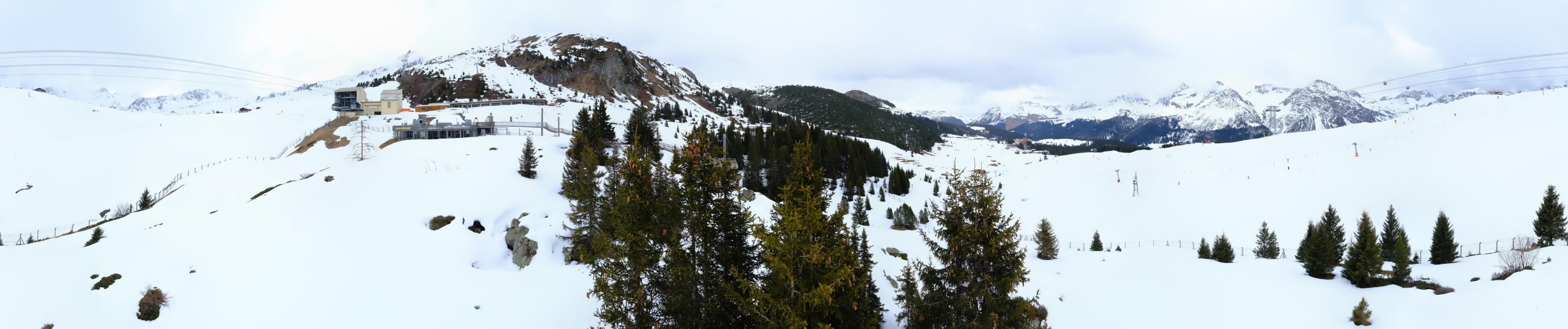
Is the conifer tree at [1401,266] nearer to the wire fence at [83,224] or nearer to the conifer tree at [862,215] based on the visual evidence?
the conifer tree at [862,215]

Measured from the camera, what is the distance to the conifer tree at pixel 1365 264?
24.3 metres

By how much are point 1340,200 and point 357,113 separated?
134 meters

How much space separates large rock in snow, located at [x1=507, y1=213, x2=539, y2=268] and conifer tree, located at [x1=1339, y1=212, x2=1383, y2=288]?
122 ft

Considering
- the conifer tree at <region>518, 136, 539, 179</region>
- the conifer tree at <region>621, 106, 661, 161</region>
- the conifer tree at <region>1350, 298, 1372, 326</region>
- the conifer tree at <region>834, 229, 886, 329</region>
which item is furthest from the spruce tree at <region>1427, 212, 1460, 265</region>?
the conifer tree at <region>518, 136, 539, 179</region>

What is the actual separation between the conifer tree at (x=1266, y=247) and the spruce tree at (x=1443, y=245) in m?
7.36

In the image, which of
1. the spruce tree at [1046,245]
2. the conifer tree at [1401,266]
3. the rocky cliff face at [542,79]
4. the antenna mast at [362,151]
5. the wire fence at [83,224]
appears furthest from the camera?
the rocky cliff face at [542,79]

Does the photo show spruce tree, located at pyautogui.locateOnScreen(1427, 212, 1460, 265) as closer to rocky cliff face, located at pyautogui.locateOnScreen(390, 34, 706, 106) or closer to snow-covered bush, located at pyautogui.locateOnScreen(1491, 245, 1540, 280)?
snow-covered bush, located at pyautogui.locateOnScreen(1491, 245, 1540, 280)

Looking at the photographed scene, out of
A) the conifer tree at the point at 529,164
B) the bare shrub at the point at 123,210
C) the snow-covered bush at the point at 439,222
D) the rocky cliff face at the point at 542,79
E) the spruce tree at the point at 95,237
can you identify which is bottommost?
the bare shrub at the point at 123,210

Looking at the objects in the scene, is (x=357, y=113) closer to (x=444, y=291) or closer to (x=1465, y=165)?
(x=444, y=291)

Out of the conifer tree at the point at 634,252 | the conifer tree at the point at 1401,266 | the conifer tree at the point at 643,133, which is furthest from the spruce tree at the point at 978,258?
the conifer tree at the point at 643,133

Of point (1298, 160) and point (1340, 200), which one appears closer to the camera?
point (1340, 200)

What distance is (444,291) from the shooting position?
2430 cm

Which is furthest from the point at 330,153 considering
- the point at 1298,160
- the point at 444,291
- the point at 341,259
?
the point at 1298,160

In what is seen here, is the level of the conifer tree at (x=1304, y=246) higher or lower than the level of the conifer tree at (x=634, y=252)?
lower
